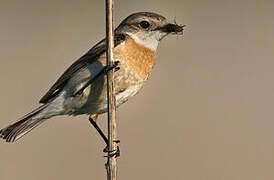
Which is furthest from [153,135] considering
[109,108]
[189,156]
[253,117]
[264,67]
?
[109,108]

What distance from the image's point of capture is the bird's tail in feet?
12.4

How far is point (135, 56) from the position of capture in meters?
3.79

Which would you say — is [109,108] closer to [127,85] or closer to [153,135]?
[127,85]

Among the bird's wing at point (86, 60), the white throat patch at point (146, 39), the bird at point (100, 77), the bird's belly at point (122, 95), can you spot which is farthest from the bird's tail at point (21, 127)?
the white throat patch at point (146, 39)

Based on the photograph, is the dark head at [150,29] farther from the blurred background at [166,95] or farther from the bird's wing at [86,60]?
the blurred background at [166,95]

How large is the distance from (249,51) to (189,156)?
47.7 inches

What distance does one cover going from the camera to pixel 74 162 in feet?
16.1

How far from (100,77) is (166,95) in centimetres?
155

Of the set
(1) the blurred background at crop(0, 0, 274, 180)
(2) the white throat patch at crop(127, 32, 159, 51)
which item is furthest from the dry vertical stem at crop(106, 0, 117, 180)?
(1) the blurred background at crop(0, 0, 274, 180)

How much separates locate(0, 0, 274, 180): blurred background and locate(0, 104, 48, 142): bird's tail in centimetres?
93

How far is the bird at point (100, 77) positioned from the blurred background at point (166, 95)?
98 centimetres

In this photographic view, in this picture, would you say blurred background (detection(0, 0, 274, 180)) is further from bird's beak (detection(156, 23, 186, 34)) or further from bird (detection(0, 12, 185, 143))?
bird's beak (detection(156, 23, 186, 34))

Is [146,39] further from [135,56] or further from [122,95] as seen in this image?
[122,95]

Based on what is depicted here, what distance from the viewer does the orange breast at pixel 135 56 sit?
3734mm
